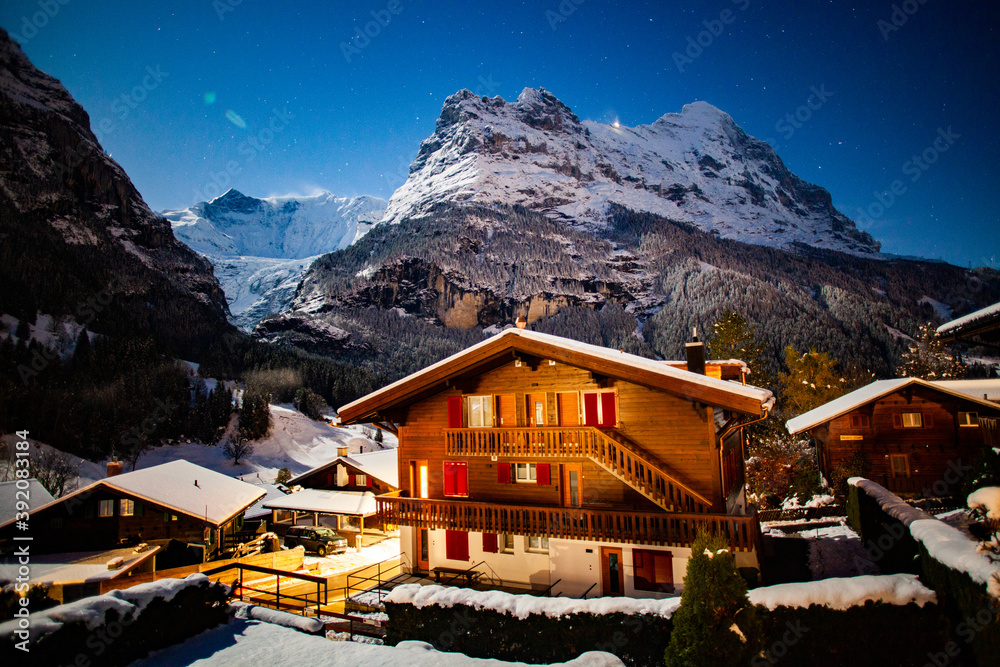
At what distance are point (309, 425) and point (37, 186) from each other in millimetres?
119913

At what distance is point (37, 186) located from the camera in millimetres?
140125

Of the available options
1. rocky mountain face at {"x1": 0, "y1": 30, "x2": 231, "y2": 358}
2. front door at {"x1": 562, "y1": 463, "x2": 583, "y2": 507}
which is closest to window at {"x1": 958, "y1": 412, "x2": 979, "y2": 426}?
front door at {"x1": 562, "y1": 463, "x2": 583, "y2": 507}

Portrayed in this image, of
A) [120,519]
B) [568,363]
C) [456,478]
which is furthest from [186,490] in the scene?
[568,363]

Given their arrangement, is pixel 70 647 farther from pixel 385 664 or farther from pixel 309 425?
pixel 309 425

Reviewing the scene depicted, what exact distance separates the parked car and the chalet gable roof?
13790 millimetres

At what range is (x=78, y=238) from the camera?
5507 inches

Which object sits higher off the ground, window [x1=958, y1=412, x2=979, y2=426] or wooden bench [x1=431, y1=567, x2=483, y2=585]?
window [x1=958, y1=412, x2=979, y2=426]

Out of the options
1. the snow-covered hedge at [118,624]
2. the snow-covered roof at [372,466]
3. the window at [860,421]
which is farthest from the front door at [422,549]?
the window at [860,421]

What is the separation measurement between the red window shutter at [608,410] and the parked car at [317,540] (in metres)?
21.4

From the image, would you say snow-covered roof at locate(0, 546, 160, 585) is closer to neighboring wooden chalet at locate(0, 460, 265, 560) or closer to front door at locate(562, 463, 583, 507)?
neighboring wooden chalet at locate(0, 460, 265, 560)

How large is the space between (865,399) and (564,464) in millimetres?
21627

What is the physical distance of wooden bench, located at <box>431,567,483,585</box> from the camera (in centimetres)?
1827

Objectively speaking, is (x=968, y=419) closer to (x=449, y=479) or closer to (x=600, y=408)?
(x=600, y=408)

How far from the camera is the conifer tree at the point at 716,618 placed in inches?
373
